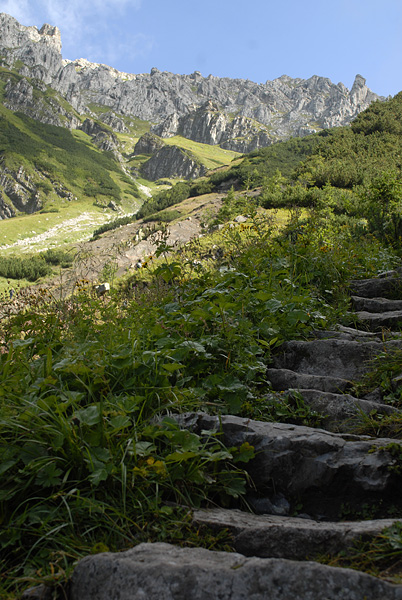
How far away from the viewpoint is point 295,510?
5.95 ft

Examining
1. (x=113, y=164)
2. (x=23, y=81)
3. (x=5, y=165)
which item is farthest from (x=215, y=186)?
(x=23, y=81)

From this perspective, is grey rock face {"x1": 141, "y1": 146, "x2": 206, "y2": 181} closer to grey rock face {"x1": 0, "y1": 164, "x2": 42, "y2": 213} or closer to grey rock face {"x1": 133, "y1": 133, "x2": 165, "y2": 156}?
grey rock face {"x1": 133, "y1": 133, "x2": 165, "y2": 156}

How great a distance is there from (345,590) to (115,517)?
960 millimetres

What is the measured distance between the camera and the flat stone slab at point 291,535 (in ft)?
4.52

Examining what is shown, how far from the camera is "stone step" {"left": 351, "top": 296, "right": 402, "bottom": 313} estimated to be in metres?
4.50

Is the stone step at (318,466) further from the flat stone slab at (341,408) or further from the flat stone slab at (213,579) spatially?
the flat stone slab at (213,579)

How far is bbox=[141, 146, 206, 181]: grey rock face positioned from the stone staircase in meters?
136

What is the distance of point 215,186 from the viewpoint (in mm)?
36844

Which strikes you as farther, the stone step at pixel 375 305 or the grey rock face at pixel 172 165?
the grey rock face at pixel 172 165

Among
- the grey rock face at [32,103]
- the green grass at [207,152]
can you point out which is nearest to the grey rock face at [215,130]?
the green grass at [207,152]

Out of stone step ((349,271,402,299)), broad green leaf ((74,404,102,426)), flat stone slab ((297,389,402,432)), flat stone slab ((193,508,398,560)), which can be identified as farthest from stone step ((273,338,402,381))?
stone step ((349,271,402,299))

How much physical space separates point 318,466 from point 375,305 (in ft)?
10.8

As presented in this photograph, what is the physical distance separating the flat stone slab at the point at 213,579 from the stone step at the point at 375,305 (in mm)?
4017

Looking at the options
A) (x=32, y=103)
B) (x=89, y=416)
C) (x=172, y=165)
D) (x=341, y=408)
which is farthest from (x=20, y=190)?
(x=341, y=408)
